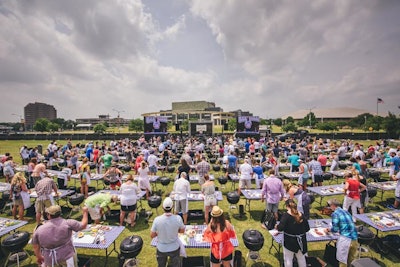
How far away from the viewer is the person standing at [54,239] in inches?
143

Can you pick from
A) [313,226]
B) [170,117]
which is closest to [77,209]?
[313,226]

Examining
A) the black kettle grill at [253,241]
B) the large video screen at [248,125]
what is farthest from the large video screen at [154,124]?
the black kettle grill at [253,241]

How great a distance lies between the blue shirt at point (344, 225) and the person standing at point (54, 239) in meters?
5.25

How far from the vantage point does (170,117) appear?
145 m

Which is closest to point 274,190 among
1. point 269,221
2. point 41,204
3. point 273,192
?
point 273,192

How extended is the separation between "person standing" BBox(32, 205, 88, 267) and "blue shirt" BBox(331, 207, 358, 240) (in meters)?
5.25

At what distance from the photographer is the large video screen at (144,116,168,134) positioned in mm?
33594

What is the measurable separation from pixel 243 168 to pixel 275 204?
8.79ft

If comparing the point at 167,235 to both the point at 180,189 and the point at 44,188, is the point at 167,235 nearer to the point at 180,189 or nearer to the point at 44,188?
the point at 180,189

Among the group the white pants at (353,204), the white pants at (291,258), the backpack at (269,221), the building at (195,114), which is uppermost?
the building at (195,114)

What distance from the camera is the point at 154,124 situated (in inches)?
1330

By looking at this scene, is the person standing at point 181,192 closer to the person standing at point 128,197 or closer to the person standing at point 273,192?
the person standing at point 128,197

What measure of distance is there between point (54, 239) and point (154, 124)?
30678 millimetres

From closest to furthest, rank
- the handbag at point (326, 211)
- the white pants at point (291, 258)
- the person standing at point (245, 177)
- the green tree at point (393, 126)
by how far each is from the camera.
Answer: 1. the white pants at point (291, 258)
2. the handbag at point (326, 211)
3. the person standing at point (245, 177)
4. the green tree at point (393, 126)
